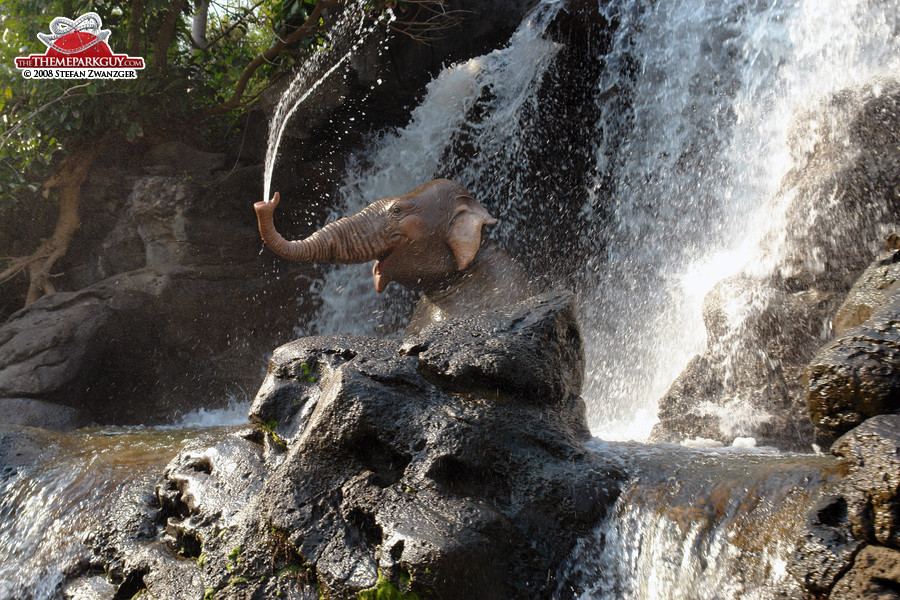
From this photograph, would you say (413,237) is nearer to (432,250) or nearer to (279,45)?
(432,250)

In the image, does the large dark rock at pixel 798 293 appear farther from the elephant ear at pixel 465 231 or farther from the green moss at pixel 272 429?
the green moss at pixel 272 429

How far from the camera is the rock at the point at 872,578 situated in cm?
203

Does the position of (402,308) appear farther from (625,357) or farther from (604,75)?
(604,75)

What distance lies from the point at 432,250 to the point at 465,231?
0.34m

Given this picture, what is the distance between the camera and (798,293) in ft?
14.4

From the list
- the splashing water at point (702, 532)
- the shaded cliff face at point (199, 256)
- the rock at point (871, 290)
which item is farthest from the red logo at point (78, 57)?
the rock at point (871, 290)

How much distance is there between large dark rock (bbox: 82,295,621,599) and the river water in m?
0.25

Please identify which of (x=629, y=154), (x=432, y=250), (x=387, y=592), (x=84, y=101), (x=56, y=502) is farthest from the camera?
(x=84, y=101)

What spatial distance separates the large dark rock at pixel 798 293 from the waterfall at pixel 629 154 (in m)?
0.79

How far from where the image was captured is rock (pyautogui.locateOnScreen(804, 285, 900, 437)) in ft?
7.94

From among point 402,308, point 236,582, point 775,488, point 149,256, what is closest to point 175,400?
point 149,256

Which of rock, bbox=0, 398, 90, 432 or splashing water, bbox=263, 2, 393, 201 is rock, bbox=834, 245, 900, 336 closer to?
splashing water, bbox=263, 2, 393, 201

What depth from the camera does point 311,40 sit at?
823 cm

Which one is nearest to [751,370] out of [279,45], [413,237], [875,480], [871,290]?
[871,290]
